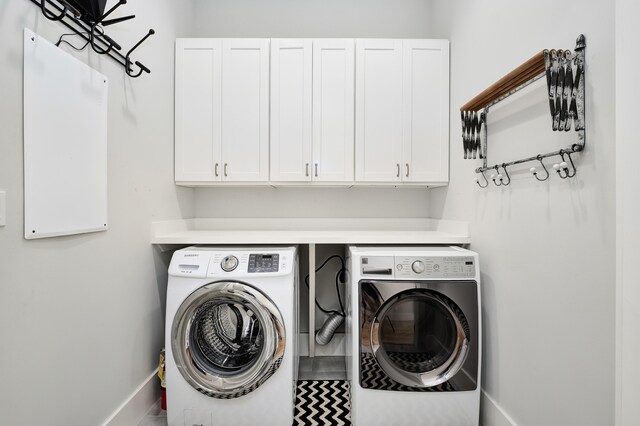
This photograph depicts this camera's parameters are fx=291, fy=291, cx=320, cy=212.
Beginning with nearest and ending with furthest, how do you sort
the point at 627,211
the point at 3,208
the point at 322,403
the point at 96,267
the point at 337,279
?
the point at 627,211 → the point at 3,208 → the point at 96,267 → the point at 322,403 → the point at 337,279

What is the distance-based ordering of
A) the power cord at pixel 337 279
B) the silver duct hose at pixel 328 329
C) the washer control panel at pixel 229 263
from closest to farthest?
the washer control panel at pixel 229 263 < the silver duct hose at pixel 328 329 < the power cord at pixel 337 279

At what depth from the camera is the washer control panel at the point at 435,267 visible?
1.48 meters

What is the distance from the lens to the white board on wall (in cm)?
98

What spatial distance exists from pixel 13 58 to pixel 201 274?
1.06 metres

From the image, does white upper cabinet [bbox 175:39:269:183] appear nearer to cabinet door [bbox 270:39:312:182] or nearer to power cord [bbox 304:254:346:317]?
cabinet door [bbox 270:39:312:182]

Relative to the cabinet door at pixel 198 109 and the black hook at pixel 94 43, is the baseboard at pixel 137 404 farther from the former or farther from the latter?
the black hook at pixel 94 43

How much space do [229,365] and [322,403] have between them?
62 cm

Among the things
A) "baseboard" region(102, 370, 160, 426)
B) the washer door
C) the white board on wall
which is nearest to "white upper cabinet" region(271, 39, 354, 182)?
the washer door

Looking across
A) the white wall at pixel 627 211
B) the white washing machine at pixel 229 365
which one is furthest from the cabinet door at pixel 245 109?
the white wall at pixel 627 211

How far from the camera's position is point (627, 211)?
2.59ft

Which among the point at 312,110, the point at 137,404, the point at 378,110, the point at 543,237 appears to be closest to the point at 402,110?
the point at 378,110

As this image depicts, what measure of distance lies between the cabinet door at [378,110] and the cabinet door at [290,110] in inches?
14.3

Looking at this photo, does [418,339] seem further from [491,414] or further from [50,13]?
[50,13]

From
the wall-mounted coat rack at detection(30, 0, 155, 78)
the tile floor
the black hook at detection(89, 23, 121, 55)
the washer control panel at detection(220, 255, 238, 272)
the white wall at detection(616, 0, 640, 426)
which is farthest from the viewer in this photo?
the tile floor
